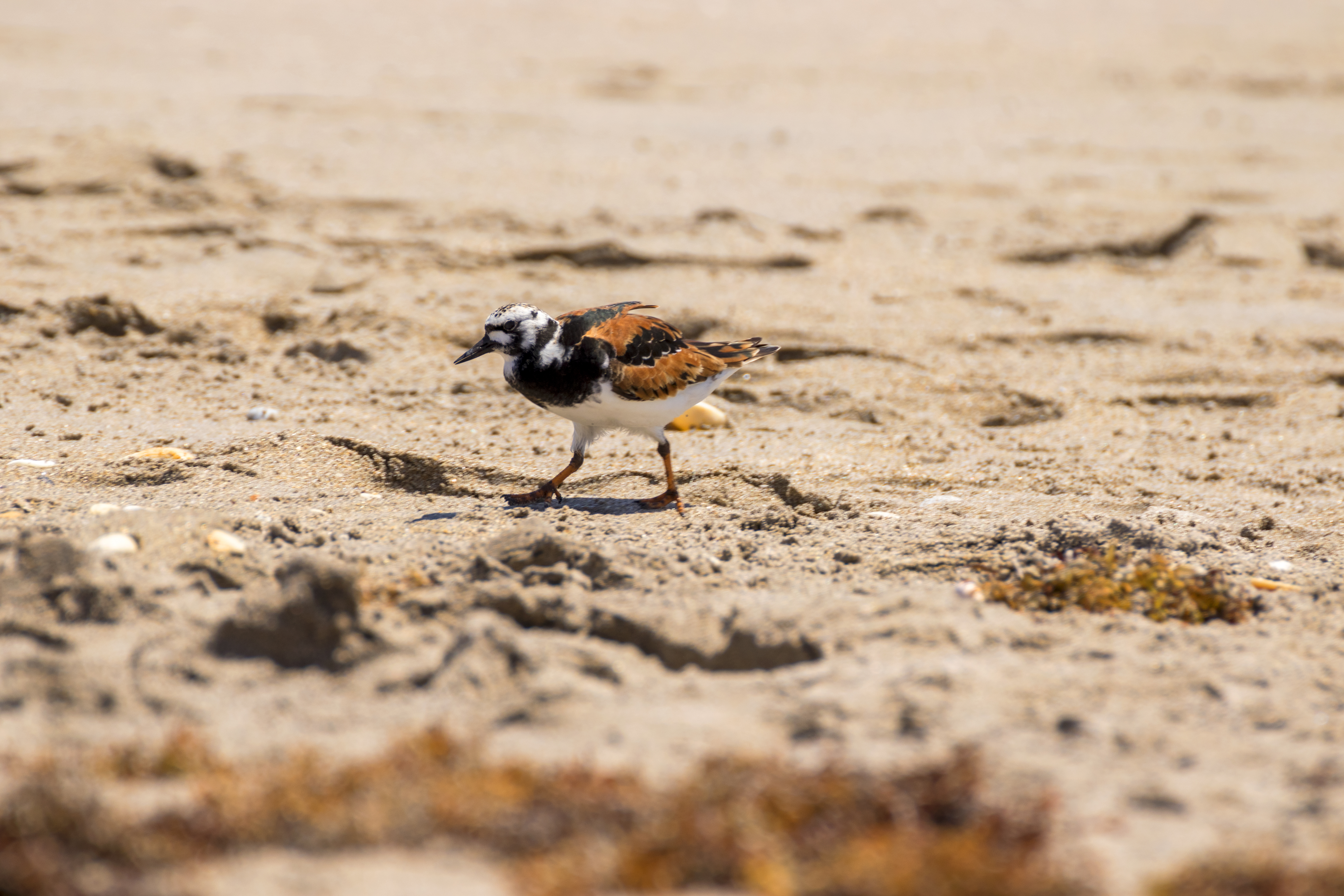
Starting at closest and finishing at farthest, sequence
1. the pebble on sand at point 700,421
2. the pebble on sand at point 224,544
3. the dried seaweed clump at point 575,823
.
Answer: the dried seaweed clump at point 575,823 → the pebble on sand at point 224,544 → the pebble on sand at point 700,421

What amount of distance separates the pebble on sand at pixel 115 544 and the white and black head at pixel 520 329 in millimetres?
1492

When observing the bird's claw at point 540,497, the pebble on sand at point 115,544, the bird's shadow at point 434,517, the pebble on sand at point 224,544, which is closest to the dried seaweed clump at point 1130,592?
the bird's claw at point 540,497

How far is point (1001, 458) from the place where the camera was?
5570mm

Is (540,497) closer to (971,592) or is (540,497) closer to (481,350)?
(481,350)

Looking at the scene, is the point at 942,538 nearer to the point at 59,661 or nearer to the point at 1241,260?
the point at 59,661

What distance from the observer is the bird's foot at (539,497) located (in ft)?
16.1

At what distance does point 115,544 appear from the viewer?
3.65 meters

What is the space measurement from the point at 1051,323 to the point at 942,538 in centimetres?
326

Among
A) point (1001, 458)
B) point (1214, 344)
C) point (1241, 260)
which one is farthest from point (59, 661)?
point (1241, 260)

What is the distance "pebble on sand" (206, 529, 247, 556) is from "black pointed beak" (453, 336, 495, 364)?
1274 mm

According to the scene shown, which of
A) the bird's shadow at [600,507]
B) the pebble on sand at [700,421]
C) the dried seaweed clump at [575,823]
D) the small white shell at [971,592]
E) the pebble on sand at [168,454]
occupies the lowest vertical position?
the bird's shadow at [600,507]

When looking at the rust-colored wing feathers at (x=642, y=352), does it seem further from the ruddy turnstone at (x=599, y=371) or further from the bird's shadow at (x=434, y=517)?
the bird's shadow at (x=434, y=517)

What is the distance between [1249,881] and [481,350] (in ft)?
11.2

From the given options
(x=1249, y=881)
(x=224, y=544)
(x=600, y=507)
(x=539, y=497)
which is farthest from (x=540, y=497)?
(x=1249, y=881)
